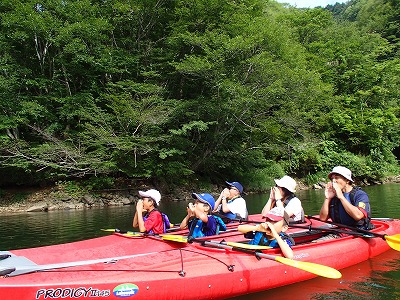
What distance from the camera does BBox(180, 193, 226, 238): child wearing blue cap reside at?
5.57 meters

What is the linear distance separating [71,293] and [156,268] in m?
0.97

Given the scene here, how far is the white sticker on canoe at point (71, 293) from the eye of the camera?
3691 millimetres

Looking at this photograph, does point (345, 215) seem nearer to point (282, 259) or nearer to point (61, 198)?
point (282, 259)

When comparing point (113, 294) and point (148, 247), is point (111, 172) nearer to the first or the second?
point (148, 247)

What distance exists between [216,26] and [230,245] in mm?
17455

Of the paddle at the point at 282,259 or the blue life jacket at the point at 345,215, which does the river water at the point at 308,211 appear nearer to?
the paddle at the point at 282,259

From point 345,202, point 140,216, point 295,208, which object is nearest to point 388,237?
point 345,202

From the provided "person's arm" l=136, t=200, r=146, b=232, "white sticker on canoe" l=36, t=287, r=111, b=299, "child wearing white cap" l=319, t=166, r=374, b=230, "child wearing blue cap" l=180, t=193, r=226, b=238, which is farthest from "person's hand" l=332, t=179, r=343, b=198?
"white sticker on canoe" l=36, t=287, r=111, b=299

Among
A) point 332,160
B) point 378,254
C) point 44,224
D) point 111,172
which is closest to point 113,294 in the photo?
point 378,254

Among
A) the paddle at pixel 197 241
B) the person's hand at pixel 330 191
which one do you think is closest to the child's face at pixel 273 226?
the paddle at pixel 197 241

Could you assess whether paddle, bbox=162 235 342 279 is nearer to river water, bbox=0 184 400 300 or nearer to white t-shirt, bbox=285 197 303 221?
river water, bbox=0 184 400 300

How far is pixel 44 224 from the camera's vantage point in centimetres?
1183

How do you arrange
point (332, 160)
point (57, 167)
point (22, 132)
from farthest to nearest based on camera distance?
point (332, 160)
point (22, 132)
point (57, 167)

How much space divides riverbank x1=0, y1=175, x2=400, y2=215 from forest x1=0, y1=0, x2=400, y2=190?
1.96 ft
